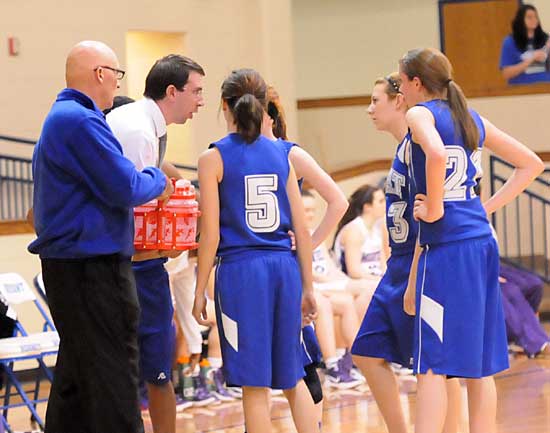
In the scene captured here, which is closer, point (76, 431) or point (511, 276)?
point (76, 431)

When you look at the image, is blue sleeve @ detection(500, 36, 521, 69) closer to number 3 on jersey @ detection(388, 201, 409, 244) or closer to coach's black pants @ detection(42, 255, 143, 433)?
number 3 on jersey @ detection(388, 201, 409, 244)

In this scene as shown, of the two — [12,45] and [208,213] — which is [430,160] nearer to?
[208,213]

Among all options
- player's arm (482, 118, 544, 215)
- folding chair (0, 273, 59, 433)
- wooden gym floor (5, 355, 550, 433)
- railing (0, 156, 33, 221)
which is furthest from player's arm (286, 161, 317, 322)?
railing (0, 156, 33, 221)

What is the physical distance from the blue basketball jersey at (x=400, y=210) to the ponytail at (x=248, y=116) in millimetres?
591

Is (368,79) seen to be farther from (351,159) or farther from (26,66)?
(26,66)

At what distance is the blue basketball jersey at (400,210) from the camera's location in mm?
4664

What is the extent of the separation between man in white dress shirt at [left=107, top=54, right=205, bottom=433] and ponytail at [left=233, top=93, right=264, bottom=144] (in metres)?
0.22

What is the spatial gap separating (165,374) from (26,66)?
6838mm

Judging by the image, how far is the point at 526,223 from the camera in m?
11.6

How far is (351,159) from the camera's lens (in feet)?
42.4

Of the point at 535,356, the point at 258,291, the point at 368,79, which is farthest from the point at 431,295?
the point at 368,79

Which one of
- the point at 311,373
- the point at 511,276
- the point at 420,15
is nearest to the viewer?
the point at 311,373

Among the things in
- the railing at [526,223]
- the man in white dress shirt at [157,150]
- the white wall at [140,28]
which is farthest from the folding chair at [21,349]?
the railing at [526,223]

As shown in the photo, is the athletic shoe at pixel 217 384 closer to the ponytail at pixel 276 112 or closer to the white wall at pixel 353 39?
the ponytail at pixel 276 112
